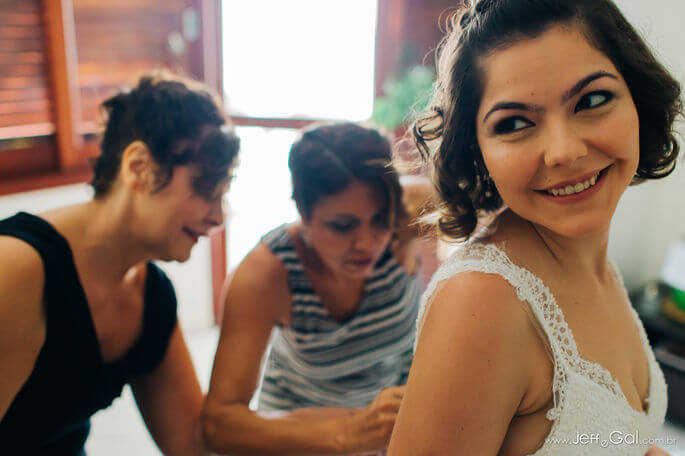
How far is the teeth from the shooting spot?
73 cm

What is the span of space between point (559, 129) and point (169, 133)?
2.68 ft

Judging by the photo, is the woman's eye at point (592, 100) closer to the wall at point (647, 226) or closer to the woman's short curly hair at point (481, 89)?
the woman's short curly hair at point (481, 89)

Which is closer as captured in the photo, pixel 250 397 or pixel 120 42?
pixel 250 397

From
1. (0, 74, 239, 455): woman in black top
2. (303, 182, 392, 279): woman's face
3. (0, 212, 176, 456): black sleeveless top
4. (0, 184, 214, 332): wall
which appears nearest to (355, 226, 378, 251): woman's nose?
(303, 182, 392, 279): woman's face

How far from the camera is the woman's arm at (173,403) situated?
4.45 ft

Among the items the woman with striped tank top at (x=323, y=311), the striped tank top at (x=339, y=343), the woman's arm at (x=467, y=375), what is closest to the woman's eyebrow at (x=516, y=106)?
the woman's arm at (x=467, y=375)

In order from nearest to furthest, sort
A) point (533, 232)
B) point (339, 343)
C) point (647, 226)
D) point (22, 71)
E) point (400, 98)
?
point (533, 232), point (339, 343), point (22, 71), point (400, 98), point (647, 226)

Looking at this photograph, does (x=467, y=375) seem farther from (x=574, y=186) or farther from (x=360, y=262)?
(x=360, y=262)

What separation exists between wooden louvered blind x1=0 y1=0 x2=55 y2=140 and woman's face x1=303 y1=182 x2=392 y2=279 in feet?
5.98

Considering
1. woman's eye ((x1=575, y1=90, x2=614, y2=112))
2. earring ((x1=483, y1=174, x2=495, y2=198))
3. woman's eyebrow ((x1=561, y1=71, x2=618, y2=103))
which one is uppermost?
woman's eyebrow ((x1=561, y1=71, x2=618, y2=103))

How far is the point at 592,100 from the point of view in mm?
711

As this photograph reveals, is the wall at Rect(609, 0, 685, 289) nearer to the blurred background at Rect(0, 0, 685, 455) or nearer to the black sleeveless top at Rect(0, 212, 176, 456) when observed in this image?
the blurred background at Rect(0, 0, 685, 455)

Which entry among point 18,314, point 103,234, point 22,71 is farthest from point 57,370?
point 22,71

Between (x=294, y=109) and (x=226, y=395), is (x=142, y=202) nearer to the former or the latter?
(x=226, y=395)
